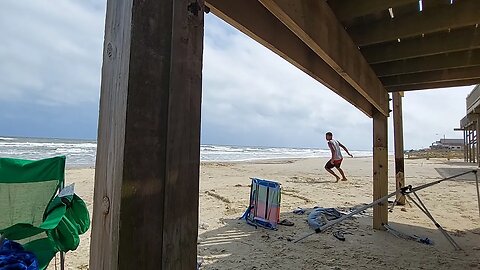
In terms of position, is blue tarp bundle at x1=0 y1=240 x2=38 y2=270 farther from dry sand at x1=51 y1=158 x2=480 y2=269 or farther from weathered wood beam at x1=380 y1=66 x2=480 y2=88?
weathered wood beam at x1=380 y1=66 x2=480 y2=88

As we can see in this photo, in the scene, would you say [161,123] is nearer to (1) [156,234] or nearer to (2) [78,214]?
(1) [156,234]

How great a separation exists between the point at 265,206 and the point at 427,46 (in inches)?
118

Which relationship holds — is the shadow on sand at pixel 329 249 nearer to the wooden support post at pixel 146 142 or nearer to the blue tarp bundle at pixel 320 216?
the blue tarp bundle at pixel 320 216

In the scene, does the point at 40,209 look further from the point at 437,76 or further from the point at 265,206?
the point at 437,76

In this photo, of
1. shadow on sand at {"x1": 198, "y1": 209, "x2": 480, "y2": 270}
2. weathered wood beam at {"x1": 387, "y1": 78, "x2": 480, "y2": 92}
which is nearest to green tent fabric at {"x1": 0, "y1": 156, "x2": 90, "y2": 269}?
shadow on sand at {"x1": 198, "y1": 209, "x2": 480, "y2": 270}

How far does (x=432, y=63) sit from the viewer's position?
11.5ft

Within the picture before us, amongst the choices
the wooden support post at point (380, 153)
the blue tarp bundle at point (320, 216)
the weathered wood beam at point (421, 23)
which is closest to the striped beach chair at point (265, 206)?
the blue tarp bundle at point (320, 216)

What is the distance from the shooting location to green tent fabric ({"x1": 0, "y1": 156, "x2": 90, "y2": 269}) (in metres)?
2.17

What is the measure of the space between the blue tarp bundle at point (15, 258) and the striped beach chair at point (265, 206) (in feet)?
10.1

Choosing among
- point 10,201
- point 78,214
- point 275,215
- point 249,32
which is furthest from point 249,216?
point 249,32

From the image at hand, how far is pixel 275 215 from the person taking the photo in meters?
4.54

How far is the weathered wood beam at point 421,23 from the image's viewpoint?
2299 mm

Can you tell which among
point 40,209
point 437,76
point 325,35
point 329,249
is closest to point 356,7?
point 325,35

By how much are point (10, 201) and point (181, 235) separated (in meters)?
2.42
